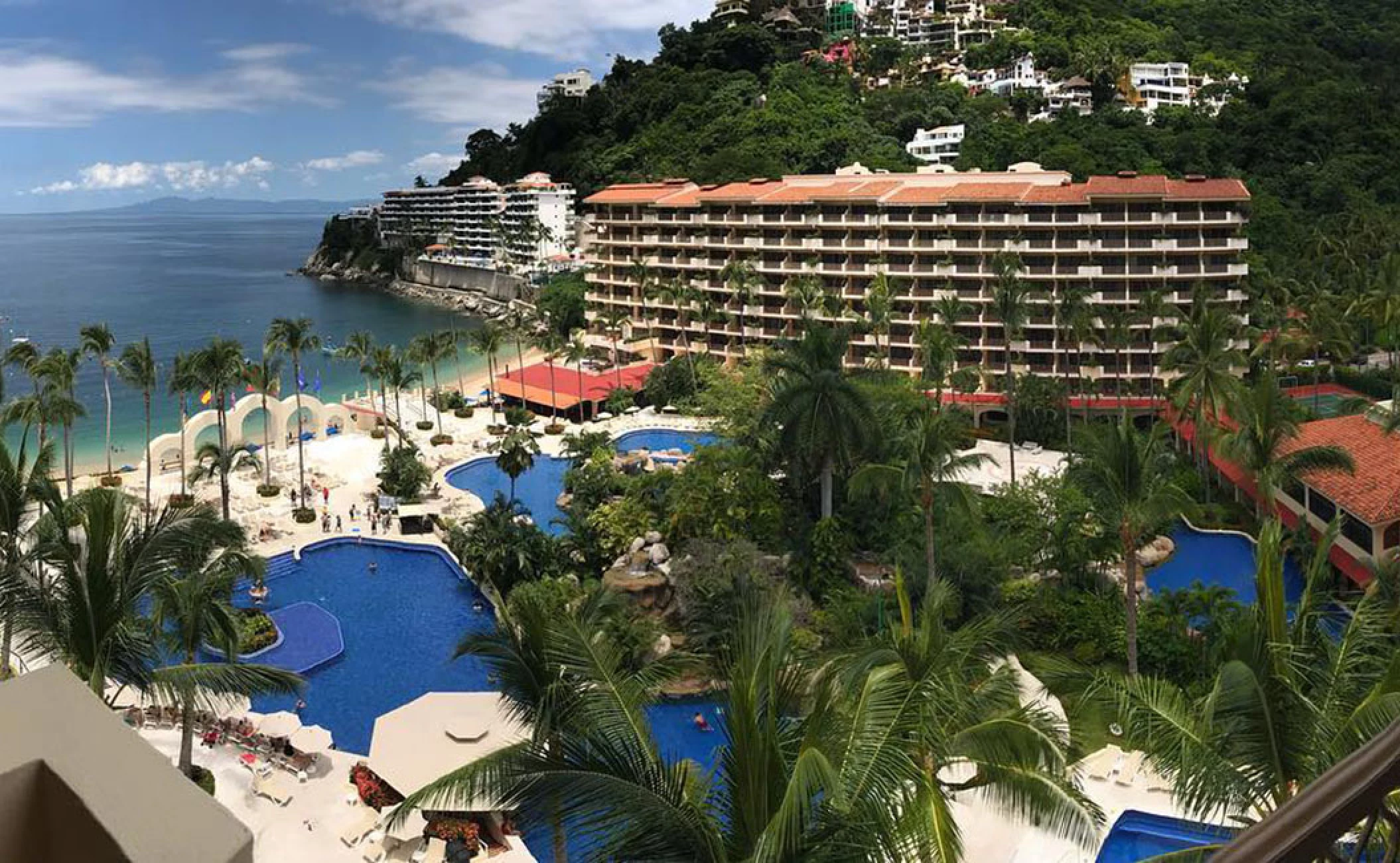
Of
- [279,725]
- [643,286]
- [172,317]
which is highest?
[643,286]

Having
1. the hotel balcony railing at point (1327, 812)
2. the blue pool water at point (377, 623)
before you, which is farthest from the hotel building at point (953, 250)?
the hotel balcony railing at point (1327, 812)

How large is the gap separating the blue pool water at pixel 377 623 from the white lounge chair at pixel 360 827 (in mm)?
3549

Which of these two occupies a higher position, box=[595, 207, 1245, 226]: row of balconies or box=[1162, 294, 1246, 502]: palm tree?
box=[595, 207, 1245, 226]: row of balconies

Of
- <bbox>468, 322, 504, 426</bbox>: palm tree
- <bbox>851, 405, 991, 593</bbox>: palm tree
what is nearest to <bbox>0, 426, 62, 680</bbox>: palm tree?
<bbox>851, 405, 991, 593</bbox>: palm tree

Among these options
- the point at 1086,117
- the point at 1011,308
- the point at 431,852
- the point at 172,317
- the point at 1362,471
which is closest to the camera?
the point at 431,852

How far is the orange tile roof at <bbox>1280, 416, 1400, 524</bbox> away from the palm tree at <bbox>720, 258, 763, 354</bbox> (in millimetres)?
31456

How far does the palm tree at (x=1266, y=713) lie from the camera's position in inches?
389

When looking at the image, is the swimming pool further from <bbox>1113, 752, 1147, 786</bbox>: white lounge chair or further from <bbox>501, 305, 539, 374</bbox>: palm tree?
<bbox>1113, 752, 1147, 786</bbox>: white lounge chair

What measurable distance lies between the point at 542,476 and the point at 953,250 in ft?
83.2

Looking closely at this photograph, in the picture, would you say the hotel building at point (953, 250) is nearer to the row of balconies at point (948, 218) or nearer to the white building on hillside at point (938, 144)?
the row of balconies at point (948, 218)

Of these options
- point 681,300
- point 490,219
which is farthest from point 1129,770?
point 490,219

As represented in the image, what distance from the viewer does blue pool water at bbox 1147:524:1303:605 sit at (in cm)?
3031

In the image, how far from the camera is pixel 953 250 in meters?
54.5

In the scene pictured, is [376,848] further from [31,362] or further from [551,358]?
[551,358]
